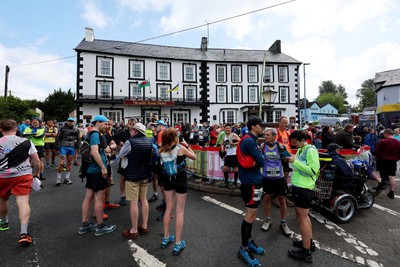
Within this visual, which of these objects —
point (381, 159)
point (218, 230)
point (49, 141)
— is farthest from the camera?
point (49, 141)

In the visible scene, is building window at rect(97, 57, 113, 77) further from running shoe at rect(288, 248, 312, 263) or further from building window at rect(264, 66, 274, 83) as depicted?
running shoe at rect(288, 248, 312, 263)

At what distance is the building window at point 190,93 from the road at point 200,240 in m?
22.0

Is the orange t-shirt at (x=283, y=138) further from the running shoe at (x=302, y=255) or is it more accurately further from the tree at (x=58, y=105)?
the tree at (x=58, y=105)

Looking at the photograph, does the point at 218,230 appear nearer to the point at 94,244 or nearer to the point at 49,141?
the point at 94,244

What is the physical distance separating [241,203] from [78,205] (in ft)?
12.5

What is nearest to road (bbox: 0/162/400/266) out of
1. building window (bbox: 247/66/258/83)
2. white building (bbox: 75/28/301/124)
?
white building (bbox: 75/28/301/124)

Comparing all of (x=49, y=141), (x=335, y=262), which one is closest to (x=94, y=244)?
(x=335, y=262)

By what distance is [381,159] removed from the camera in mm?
5859

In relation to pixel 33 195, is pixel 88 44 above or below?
above

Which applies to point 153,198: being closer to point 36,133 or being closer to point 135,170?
A: point 135,170

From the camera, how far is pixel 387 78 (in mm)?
32344

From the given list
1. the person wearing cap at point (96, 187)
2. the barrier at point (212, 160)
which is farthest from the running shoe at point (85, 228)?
the barrier at point (212, 160)

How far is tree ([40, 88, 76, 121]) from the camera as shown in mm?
41781

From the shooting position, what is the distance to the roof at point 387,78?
98.4 feet
